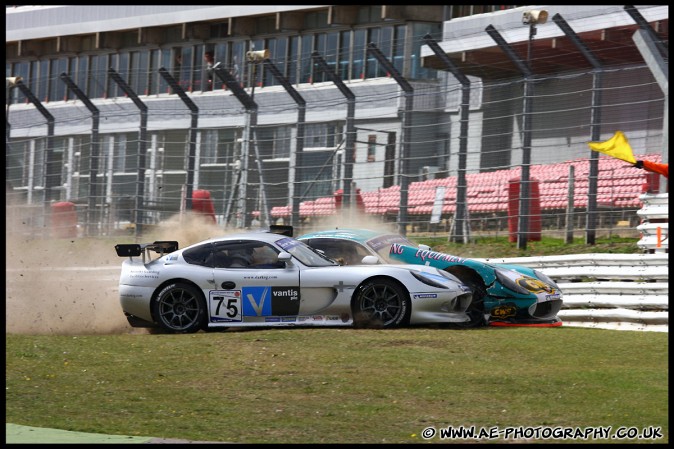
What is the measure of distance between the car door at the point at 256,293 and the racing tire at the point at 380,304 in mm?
710

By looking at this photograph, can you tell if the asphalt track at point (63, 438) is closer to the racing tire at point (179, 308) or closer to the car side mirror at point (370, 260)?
the racing tire at point (179, 308)

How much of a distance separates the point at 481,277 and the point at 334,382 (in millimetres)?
4337

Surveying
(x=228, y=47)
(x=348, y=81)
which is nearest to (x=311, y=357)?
(x=348, y=81)

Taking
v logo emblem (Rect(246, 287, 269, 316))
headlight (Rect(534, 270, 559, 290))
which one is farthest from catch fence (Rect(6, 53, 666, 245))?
v logo emblem (Rect(246, 287, 269, 316))

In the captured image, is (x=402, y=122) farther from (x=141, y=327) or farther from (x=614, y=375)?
(x=614, y=375)

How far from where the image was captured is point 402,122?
763 inches

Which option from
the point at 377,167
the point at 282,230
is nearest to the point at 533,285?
the point at 282,230

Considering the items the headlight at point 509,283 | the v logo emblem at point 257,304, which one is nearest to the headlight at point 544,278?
the headlight at point 509,283

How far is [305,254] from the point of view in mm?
12898

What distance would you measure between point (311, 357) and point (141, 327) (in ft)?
11.2

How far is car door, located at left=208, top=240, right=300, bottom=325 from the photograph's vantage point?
12.5m

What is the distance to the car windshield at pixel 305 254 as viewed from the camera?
502 inches

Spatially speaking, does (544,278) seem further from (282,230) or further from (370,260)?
(282,230)

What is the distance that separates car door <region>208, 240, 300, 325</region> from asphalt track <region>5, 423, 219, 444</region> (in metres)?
5.03
